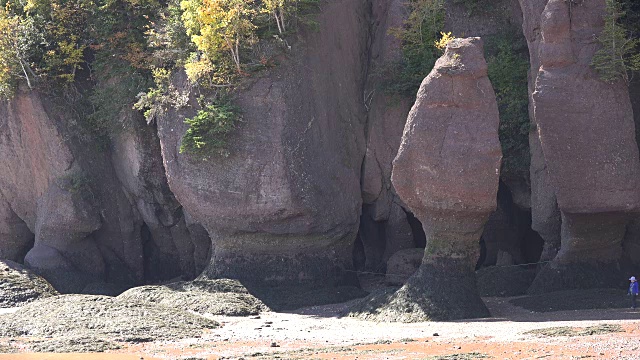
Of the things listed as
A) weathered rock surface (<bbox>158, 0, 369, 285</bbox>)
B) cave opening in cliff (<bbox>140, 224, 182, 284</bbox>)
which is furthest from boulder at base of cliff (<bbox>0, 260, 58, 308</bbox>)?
cave opening in cliff (<bbox>140, 224, 182, 284</bbox>)

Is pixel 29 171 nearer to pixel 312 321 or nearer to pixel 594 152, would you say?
pixel 312 321

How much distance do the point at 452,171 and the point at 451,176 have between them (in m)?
0.10

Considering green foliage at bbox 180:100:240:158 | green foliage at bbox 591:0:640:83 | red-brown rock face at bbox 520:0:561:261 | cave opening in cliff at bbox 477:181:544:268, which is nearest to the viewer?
green foliage at bbox 591:0:640:83

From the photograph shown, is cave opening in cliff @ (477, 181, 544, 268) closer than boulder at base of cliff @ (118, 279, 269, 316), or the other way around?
boulder at base of cliff @ (118, 279, 269, 316)

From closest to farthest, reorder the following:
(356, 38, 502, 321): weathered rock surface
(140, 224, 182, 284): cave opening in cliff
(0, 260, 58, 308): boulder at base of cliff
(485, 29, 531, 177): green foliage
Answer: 1. (356, 38, 502, 321): weathered rock surface
2. (0, 260, 58, 308): boulder at base of cliff
3. (485, 29, 531, 177): green foliage
4. (140, 224, 182, 284): cave opening in cliff

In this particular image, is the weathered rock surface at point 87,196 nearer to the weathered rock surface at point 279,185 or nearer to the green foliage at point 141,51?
the green foliage at point 141,51

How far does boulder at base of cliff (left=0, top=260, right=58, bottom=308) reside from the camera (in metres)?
30.2

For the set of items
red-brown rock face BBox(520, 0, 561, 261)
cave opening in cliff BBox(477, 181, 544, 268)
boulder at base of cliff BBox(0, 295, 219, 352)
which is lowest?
boulder at base of cliff BBox(0, 295, 219, 352)

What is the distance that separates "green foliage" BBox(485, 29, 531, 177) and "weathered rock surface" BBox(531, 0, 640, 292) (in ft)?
8.69

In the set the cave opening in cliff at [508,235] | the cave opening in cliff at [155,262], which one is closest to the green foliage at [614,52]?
the cave opening in cliff at [508,235]

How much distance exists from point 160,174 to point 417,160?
9.58m

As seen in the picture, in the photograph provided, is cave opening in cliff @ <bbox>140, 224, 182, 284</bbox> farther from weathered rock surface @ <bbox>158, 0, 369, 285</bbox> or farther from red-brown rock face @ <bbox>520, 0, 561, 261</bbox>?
red-brown rock face @ <bbox>520, 0, 561, 261</bbox>

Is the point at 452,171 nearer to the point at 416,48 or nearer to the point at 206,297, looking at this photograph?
the point at 206,297

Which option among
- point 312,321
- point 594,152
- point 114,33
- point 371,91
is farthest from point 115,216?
point 594,152
